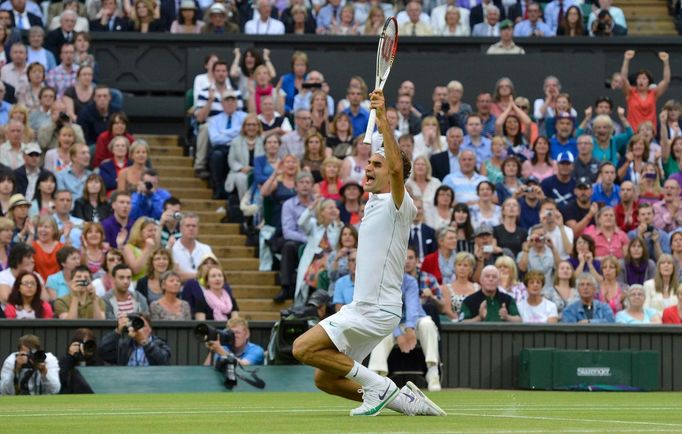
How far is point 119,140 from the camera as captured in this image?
19547 mm

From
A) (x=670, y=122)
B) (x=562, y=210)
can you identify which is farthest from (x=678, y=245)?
(x=670, y=122)

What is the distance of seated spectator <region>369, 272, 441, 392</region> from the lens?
16.2 m

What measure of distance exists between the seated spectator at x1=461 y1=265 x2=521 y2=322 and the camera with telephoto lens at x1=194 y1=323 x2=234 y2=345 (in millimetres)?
2948

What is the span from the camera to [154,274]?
56.2 ft

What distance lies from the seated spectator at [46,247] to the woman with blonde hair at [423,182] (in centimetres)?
462

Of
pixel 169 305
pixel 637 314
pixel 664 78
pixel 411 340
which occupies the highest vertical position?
pixel 664 78

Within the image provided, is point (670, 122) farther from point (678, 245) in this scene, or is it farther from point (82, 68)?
point (82, 68)

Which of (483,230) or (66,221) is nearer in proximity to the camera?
(66,221)

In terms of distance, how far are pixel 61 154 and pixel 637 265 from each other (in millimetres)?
7247

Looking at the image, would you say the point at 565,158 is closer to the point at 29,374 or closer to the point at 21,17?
the point at 21,17

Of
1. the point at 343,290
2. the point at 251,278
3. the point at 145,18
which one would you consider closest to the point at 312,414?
the point at 343,290

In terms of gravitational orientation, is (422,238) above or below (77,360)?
above

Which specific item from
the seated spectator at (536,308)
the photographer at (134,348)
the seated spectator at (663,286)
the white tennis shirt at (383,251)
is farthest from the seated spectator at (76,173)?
the white tennis shirt at (383,251)

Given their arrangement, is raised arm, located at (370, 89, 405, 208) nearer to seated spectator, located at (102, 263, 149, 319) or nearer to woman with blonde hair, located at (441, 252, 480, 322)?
seated spectator, located at (102, 263, 149, 319)
